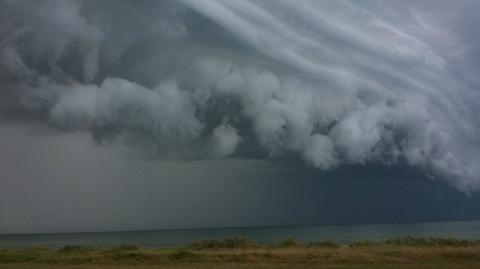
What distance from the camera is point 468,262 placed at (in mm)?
41812

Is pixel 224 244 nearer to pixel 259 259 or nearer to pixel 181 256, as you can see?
→ pixel 181 256

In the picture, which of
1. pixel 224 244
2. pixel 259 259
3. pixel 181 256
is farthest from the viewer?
pixel 224 244

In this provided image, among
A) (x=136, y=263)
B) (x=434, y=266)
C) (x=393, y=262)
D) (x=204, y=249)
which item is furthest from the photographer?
(x=204, y=249)

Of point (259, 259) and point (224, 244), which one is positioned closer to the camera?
point (259, 259)

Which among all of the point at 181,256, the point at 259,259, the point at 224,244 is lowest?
the point at 259,259

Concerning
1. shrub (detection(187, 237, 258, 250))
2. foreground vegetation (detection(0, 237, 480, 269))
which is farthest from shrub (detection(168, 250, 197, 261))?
shrub (detection(187, 237, 258, 250))

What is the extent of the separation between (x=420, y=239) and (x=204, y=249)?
2187 centimetres

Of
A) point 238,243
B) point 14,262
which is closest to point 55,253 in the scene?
point 14,262

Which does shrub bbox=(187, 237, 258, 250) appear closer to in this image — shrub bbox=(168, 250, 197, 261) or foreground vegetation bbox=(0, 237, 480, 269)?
foreground vegetation bbox=(0, 237, 480, 269)

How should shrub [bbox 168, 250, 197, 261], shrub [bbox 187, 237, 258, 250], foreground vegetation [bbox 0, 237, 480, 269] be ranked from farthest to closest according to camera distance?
shrub [bbox 187, 237, 258, 250]
shrub [bbox 168, 250, 197, 261]
foreground vegetation [bbox 0, 237, 480, 269]

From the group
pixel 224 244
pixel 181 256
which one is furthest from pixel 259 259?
pixel 224 244

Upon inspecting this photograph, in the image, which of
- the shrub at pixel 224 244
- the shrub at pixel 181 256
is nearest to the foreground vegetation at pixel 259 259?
the shrub at pixel 181 256

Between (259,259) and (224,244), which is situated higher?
(224,244)

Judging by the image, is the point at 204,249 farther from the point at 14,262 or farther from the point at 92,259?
the point at 14,262
